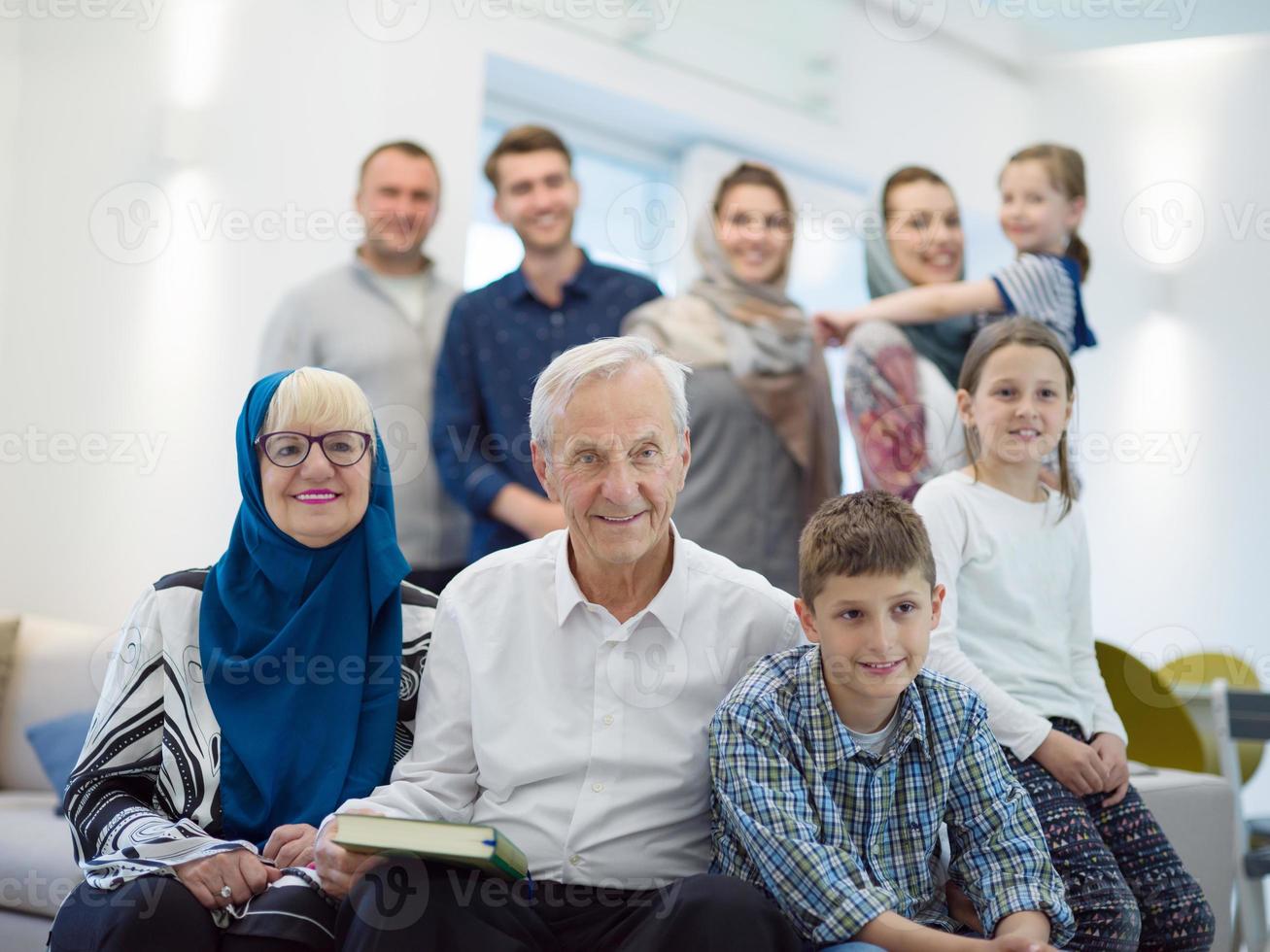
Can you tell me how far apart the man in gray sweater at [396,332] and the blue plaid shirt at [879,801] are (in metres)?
1.73

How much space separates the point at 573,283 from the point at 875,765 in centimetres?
189

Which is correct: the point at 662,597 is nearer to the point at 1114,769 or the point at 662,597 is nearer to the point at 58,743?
the point at 1114,769

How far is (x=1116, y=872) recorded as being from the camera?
182cm

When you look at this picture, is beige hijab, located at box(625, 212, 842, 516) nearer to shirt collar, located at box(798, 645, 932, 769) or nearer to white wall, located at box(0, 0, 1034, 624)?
white wall, located at box(0, 0, 1034, 624)

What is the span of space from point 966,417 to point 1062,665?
0.45 meters

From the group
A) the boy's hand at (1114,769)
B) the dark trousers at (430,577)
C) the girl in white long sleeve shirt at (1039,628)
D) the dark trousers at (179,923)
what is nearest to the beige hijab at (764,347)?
the dark trousers at (430,577)

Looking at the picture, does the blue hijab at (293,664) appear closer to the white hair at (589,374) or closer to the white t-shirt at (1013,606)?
the white hair at (589,374)

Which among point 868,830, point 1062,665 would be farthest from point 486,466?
point 868,830

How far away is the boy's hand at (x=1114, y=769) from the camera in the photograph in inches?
78.0

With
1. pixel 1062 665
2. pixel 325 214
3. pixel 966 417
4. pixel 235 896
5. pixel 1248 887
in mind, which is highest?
pixel 325 214

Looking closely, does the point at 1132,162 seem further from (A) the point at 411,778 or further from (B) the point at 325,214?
(A) the point at 411,778

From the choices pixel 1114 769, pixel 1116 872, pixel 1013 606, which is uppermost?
pixel 1013 606

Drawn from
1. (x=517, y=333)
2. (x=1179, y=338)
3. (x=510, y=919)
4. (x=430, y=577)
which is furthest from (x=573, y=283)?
(x=1179, y=338)

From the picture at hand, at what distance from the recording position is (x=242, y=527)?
5.88 ft
